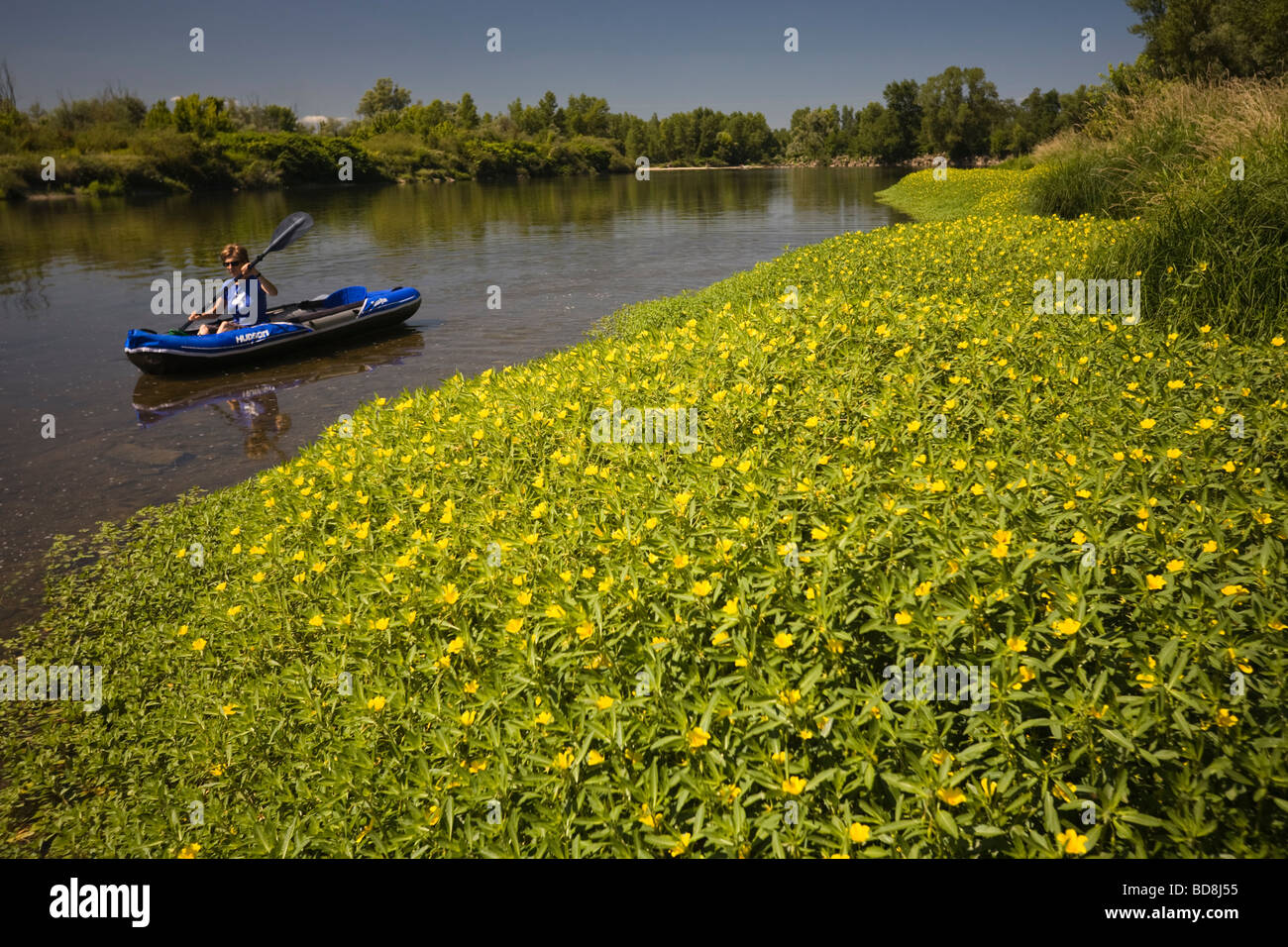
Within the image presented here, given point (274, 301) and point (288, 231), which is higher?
point (288, 231)

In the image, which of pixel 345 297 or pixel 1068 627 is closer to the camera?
pixel 1068 627

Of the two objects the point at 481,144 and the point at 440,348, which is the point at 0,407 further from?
the point at 481,144

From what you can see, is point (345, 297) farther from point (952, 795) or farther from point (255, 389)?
point (952, 795)

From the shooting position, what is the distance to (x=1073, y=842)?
2.01m

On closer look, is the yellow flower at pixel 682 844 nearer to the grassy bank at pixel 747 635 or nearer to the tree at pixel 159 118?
the grassy bank at pixel 747 635

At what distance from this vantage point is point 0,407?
454 inches

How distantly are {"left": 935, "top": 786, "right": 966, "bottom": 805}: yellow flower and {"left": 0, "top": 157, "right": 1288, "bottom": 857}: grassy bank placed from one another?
1 cm

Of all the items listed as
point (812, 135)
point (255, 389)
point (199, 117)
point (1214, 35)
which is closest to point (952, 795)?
point (255, 389)

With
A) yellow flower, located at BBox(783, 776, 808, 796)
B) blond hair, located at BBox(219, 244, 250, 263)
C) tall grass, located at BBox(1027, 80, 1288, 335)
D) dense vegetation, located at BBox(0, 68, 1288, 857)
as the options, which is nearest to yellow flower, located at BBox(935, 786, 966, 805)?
dense vegetation, located at BBox(0, 68, 1288, 857)

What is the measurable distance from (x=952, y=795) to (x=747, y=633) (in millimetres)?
919

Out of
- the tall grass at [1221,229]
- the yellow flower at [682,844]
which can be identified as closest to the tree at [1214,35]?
the tall grass at [1221,229]
